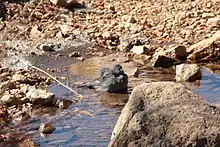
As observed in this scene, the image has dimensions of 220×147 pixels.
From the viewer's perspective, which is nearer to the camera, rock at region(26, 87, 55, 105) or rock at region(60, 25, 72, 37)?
rock at region(26, 87, 55, 105)

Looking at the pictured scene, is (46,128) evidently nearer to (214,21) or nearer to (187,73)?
(187,73)

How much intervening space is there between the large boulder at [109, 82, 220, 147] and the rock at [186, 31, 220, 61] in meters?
3.17

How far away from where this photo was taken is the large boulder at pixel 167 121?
3863 millimetres

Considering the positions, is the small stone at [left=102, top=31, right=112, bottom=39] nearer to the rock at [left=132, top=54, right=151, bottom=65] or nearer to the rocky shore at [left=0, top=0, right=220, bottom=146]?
the rocky shore at [left=0, top=0, right=220, bottom=146]

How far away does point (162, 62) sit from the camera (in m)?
7.04

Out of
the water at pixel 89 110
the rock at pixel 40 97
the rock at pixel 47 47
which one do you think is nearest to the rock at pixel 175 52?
the water at pixel 89 110

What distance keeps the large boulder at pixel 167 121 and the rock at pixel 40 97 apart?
1.58m

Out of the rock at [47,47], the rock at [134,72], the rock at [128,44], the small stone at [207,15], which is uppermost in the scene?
the small stone at [207,15]

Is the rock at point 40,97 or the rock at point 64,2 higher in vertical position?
the rock at point 64,2

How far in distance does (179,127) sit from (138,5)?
5760mm

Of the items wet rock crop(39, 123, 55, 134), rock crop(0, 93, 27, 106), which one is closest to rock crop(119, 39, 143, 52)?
rock crop(0, 93, 27, 106)

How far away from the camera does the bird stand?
608cm

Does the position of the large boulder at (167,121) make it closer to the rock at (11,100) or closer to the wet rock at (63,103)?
the wet rock at (63,103)

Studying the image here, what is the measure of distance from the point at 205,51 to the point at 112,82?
159 centimetres
